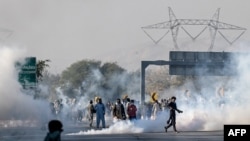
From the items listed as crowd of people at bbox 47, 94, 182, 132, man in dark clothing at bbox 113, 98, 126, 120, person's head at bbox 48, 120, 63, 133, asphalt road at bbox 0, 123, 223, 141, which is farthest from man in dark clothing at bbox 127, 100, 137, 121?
person's head at bbox 48, 120, 63, 133

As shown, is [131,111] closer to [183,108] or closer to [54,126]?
[183,108]

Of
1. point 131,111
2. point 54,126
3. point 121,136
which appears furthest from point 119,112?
point 54,126

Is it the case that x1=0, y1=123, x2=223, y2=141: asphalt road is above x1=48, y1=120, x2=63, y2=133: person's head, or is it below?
below

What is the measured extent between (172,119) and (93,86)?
49.9 metres

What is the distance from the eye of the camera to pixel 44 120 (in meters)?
42.4

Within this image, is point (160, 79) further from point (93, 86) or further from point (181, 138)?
point (181, 138)

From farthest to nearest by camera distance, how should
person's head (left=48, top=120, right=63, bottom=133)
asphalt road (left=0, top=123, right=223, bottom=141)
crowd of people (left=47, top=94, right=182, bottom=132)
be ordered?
crowd of people (left=47, top=94, right=182, bottom=132) → asphalt road (left=0, top=123, right=223, bottom=141) → person's head (left=48, top=120, right=63, bottom=133)

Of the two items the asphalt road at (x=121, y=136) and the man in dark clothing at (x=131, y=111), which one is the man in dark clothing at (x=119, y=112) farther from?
the asphalt road at (x=121, y=136)

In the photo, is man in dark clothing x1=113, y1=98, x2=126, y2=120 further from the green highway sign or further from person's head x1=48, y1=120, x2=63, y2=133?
person's head x1=48, y1=120, x2=63, y2=133

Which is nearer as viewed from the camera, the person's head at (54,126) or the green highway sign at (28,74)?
the person's head at (54,126)

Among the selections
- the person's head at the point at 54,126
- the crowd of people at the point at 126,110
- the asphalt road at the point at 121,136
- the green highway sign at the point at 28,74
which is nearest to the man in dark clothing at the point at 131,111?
the crowd of people at the point at 126,110

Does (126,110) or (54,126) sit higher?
(126,110)

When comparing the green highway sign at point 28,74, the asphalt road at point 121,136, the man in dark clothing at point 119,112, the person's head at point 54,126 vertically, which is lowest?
the asphalt road at point 121,136

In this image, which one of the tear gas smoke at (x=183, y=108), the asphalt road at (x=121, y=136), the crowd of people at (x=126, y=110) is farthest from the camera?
the tear gas smoke at (x=183, y=108)
